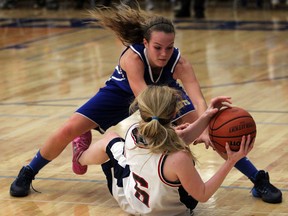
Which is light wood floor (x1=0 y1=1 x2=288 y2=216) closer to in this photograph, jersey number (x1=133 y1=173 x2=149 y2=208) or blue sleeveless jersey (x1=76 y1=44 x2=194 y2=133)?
jersey number (x1=133 y1=173 x2=149 y2=208)

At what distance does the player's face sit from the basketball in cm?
50

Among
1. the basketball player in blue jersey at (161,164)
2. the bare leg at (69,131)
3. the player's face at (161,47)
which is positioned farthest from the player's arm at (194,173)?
the bare leg at (69,131)

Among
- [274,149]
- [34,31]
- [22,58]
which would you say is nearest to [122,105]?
[274,149]

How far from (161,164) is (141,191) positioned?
22 centimetres

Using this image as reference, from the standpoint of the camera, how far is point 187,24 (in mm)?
13852

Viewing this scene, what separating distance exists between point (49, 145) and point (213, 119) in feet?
3.83

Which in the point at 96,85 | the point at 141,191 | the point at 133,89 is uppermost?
the point at 133,89

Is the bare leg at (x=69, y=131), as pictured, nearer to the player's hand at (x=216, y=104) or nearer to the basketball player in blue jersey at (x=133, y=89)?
the basketball player in blue jersey at (x=133, y=89)

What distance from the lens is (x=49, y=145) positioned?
197 inches

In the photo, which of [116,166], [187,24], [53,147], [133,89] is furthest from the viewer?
[187,24]

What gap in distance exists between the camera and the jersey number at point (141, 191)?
14.0 ft

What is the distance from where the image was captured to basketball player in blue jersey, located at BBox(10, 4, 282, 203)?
185 inches

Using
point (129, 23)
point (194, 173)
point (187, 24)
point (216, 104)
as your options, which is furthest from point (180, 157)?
point (187, 24)

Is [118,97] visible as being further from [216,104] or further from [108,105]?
[216,104]
